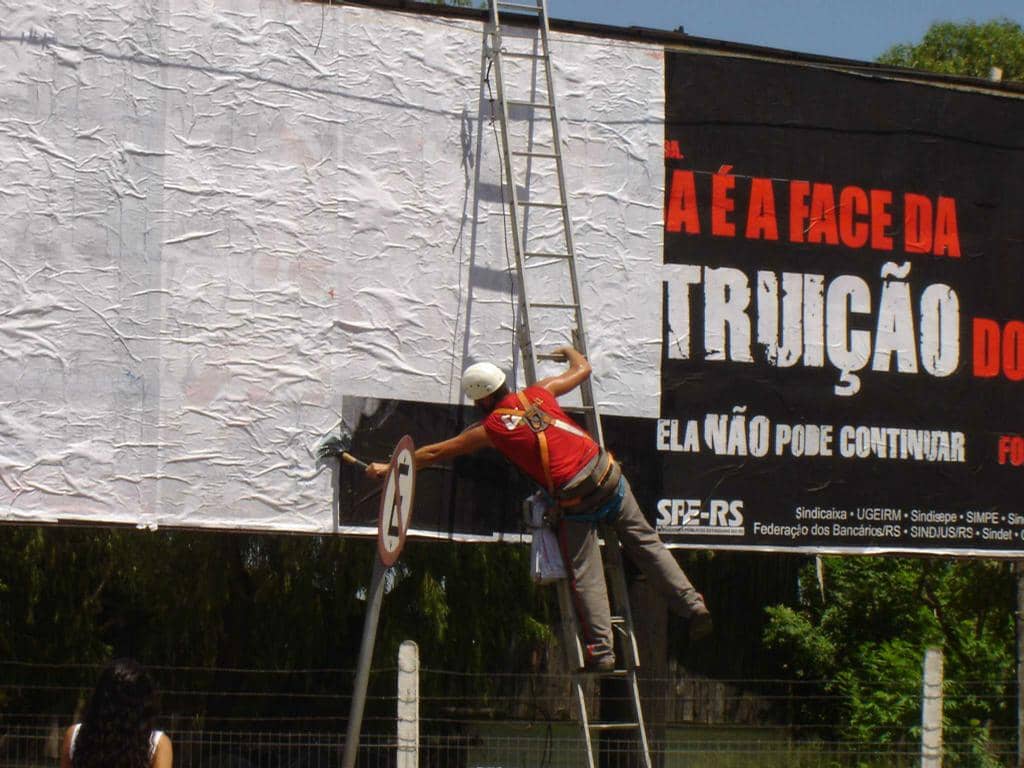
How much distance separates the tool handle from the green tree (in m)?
17.8

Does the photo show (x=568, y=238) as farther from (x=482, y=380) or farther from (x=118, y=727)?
(x=118, y=727)

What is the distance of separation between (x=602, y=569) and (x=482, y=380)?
1319 mm

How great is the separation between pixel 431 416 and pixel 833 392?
9.49 ft

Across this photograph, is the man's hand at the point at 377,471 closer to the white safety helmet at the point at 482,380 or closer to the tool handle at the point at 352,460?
the tool handle at the point at 352,460

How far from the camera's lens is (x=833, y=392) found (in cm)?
1035

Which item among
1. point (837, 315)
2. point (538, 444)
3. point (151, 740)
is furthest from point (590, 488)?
point (151, 740)

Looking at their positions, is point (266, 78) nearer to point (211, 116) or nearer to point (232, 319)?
point (211, 116)

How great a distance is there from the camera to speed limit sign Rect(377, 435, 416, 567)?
6.95 metres

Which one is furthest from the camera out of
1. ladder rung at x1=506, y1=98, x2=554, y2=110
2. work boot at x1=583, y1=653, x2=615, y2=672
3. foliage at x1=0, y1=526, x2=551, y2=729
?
foliage at x1=0, y1=526, x2=551, y2=729

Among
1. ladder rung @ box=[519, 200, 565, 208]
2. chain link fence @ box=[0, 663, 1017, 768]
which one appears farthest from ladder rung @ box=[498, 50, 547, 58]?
chain link fence @ box=[0, 663, 1017, 768]

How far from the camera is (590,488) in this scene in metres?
8.53

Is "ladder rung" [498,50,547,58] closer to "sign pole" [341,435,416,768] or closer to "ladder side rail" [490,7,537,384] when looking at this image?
"ladder side rail" [490,7,537,384]

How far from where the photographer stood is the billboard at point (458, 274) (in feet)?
29.0

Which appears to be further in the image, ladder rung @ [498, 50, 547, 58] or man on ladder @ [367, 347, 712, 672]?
ladder rung @ [498, 50, 547, 58]
